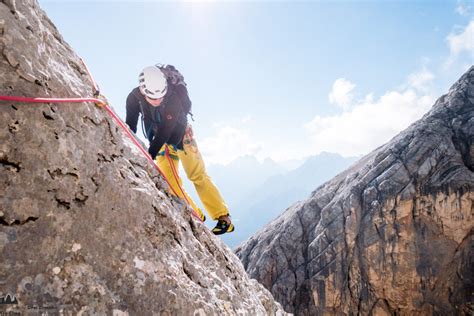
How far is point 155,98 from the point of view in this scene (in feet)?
18.3

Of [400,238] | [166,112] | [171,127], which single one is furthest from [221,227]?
[400,238]

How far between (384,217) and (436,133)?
1206 cm

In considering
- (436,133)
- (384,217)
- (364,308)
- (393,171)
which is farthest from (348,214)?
(436,133)

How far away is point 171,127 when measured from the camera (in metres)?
5.61

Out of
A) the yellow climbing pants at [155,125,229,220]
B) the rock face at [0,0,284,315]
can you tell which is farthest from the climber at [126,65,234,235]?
the rock face at [0,0,284,315]

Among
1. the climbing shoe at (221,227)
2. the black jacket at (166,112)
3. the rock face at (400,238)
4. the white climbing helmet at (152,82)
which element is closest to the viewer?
the white climbing helmet at (152,82)

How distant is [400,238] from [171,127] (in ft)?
104

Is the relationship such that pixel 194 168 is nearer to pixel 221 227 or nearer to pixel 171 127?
pixel 171 127

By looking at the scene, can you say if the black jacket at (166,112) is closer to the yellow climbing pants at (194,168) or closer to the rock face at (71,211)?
the yellow climbing pants at (194,168)

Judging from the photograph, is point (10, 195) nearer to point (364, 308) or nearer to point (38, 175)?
point (38, 175)

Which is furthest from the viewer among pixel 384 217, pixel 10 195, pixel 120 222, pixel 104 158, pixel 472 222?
pixel 384 217

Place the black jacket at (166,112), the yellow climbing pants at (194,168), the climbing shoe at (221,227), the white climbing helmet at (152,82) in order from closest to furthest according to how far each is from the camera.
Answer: the white climbing helmet at (152,82) → the black jacket at (166,112) → the yellow climbing pants at (194,168) → the climbing shoe at (221,227)

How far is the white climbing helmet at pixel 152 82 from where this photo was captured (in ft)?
17.9

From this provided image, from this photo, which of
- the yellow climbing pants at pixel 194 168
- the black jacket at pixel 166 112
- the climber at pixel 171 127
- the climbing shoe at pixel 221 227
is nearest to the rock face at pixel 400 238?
the climbing shoe at pixel 221 227
